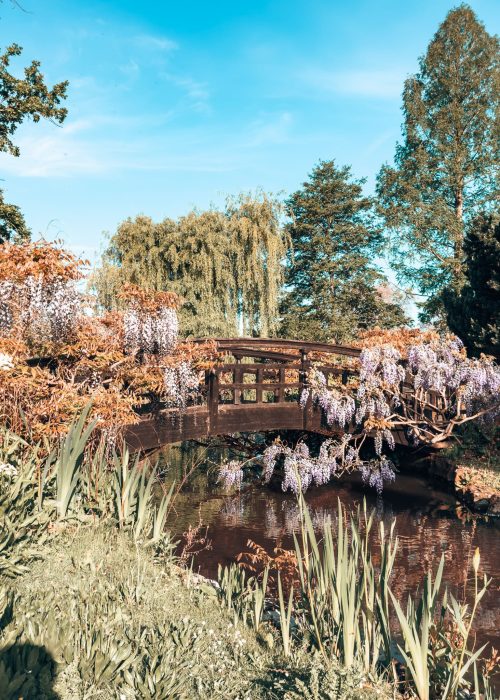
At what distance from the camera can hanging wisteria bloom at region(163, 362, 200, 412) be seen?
9508 mm

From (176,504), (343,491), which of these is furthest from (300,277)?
(176,504)

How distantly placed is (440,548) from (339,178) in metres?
20.9

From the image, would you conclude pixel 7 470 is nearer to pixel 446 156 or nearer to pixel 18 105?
pixel 18 105

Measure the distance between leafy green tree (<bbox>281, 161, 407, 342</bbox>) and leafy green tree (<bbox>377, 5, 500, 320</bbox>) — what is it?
9.85 feet

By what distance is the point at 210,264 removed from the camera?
59.7ft

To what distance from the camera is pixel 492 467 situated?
11.9m

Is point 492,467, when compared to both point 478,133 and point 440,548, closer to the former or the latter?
point 440,548

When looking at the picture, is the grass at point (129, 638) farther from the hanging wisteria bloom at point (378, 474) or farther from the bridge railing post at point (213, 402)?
the hanging wisteria bloom at point (378, 474)

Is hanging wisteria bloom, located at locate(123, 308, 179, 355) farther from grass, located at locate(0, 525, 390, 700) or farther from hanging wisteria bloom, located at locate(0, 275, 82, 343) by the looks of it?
grass, located at locate(0, 525, 390, 700)

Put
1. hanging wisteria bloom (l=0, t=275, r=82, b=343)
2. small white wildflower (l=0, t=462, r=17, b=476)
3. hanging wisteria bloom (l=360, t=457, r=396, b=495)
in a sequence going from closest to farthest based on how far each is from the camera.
Result: small white wildflower (l=0, t=462, r=17, b=476), hanging wisteria bloom (l=0, t=275, r=82, b=343), hanging wisteria bloom (l=360, t=457, r=396, b=495)

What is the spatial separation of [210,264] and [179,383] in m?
8.86

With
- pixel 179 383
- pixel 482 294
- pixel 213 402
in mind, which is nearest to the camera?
pixel 179 383

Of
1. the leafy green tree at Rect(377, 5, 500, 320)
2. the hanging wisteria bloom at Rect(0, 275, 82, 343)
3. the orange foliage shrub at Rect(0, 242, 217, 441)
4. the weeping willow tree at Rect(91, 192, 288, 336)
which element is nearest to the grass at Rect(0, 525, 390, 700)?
the orange foliage shrub at Rect(0, 242, 217, 441)

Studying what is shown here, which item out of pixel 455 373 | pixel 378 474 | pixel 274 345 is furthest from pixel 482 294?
pixel 274 345
